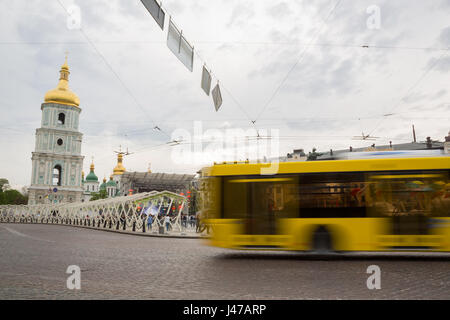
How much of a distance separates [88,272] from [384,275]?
19.5 ft

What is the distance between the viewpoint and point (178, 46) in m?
8.34

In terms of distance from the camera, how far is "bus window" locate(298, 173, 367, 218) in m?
10.3

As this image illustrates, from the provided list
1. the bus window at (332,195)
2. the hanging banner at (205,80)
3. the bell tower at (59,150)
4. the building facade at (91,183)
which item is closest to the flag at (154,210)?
the hanging banner at (205,80)

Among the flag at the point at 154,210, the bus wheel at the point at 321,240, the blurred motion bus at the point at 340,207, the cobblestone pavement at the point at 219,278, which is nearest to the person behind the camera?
the cobblestone pavement at the point at 219,278

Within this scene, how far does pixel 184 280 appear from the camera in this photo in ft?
22.6

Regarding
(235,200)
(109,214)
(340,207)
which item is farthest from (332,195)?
(109,214)

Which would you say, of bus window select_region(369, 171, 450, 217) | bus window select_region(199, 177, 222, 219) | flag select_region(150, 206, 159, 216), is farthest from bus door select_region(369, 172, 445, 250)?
flag select_region(150, 206, 159, 216)

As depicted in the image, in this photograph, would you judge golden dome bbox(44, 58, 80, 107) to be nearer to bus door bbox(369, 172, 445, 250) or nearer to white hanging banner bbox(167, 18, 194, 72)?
white hanging banner bbox(167, 18, 194, 72)

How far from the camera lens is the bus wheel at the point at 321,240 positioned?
10195 millimetres

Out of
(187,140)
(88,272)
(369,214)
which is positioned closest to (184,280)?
(88,272)

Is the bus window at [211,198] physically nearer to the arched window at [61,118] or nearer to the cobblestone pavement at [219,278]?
the cobblestone pavement at [219,278]

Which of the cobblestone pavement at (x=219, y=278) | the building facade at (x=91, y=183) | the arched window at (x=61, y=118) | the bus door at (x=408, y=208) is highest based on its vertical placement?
the arched window at (x=61, y=118)

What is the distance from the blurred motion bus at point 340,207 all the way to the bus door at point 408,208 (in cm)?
2
